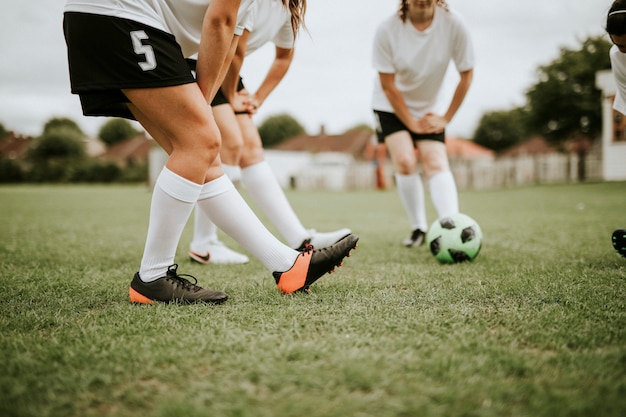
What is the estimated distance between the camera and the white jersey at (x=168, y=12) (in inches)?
77.2

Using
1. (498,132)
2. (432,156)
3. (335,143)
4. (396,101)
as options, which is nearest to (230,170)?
(396,101)

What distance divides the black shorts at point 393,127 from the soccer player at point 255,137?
124 cm

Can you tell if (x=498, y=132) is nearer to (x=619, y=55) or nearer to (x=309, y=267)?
(x=619, y=55)

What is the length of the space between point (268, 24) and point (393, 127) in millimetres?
1630

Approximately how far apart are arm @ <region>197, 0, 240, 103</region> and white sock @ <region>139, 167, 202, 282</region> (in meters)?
0.44

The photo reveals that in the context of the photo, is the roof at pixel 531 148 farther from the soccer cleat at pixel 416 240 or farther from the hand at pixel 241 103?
the hand at pixel 241 103

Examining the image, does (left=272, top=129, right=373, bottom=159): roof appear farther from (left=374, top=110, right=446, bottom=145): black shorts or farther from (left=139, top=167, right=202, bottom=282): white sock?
(left=139, top=167, right=202, bottom=282): white sock

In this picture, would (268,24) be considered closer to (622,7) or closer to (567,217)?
(622,7)

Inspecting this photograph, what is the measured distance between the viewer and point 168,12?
2.11 m

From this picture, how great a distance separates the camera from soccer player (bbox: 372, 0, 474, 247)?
155 inches

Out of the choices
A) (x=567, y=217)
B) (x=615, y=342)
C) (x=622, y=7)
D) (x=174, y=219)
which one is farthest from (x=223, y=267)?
(x=567, y=217)

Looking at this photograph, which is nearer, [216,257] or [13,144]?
[216,257]

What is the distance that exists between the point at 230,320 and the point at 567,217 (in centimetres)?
629

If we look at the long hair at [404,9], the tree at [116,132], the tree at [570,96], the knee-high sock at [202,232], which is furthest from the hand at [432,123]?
the tree at [116,132]
